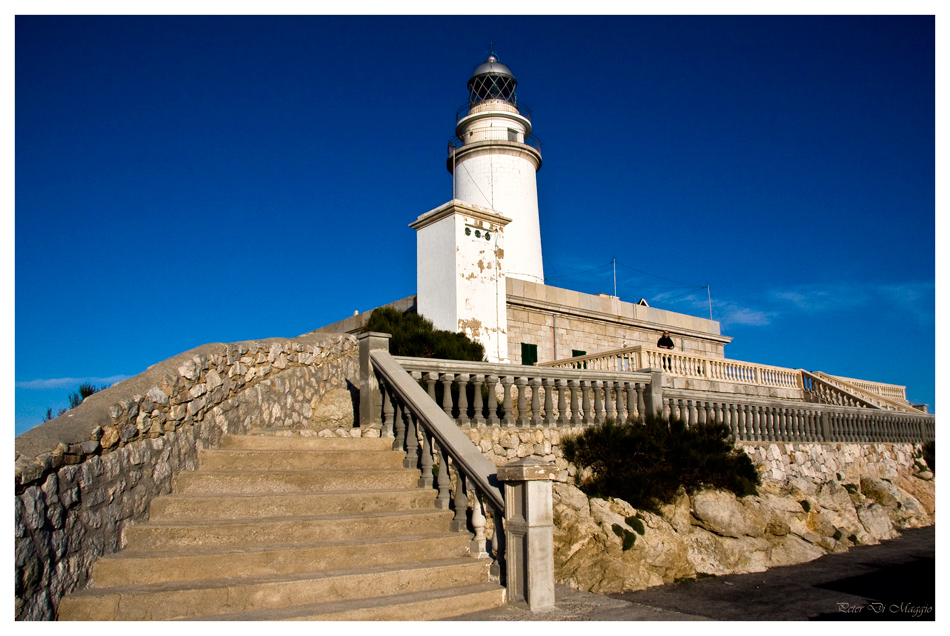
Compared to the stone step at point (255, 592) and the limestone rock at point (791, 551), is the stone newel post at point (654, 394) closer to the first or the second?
the limestone rock at point (791, 551)

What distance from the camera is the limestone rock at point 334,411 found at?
870cm

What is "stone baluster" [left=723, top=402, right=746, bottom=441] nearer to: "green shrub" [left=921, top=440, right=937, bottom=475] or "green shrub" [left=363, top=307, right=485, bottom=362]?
"green shrub" [left=363, top=307, right=485, bottom=362]

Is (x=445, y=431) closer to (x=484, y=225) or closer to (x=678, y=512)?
(x=678, y=512)

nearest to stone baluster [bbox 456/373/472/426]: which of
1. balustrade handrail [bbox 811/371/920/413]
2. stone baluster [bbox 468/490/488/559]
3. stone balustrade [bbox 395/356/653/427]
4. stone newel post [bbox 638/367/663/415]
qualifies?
stone balustrade [bbox 395/356/653/427]

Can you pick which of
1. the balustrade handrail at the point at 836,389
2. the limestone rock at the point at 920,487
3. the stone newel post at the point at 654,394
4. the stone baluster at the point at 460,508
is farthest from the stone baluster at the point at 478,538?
the balustrade handrail at the point at 836,389

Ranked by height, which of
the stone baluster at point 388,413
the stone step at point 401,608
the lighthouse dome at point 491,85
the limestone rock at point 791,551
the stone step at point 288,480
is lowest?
the limestone rock at point 791,551

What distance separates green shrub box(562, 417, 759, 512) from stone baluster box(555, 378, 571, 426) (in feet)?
0.94

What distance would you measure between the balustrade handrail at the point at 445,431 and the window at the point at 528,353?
9839mm

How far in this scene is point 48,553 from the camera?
4.16 metres

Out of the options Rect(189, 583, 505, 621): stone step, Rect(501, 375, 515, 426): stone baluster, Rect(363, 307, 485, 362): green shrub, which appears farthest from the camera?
Rect(363, 307, 485, 362): green shrub

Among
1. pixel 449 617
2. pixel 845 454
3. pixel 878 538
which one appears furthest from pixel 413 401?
pixel 845 454

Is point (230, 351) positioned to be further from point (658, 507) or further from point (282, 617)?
point (658, 507)

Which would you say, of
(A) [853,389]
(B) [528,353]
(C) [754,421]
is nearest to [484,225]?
(B) [528,353]

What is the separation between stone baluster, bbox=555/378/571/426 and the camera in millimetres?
9680
